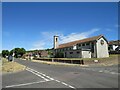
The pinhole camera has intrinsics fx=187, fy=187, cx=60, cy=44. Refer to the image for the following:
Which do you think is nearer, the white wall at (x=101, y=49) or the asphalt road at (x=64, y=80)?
the asphalt road at (x=64, y=80)

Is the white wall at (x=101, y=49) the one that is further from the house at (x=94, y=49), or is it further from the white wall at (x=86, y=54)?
the white wall at (x=86, y=54)

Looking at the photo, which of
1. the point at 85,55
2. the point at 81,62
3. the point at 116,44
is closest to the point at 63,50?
the point at 85,55

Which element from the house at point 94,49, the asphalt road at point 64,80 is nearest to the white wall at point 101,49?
the house at point 94,49

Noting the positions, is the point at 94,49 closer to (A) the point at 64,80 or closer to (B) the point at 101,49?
(B) the point at 101,49

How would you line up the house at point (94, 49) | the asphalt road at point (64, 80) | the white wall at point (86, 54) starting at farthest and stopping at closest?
the white wall at point (86, 54) < the house at point (94, 49) < the asphalt road at point (64, 80)

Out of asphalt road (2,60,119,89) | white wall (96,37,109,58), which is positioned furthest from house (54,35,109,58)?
asphalt road (2,60,119,89)

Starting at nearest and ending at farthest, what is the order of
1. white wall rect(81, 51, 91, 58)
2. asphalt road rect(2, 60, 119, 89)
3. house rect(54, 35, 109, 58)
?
1. asphalt road rect(2, 60, 119, 89)
2. house rect(54, 35, 109, 58)
3. white wall rect(81, 51, 91, 58)

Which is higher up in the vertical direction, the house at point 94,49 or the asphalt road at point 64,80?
the house at point 94,49

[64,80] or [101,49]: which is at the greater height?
[101,49]

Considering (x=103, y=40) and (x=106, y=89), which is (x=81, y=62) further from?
(x=106, y=89)

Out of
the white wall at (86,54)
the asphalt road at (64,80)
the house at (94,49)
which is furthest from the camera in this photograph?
the white wall at (86,54)

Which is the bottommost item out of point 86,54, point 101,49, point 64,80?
point 64,80

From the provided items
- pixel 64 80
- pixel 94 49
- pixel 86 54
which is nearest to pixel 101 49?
pixel 94 49

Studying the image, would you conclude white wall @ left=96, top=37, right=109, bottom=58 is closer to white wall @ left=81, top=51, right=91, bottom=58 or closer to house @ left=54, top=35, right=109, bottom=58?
house @ left=54, top=35, right=109, bottom=58
